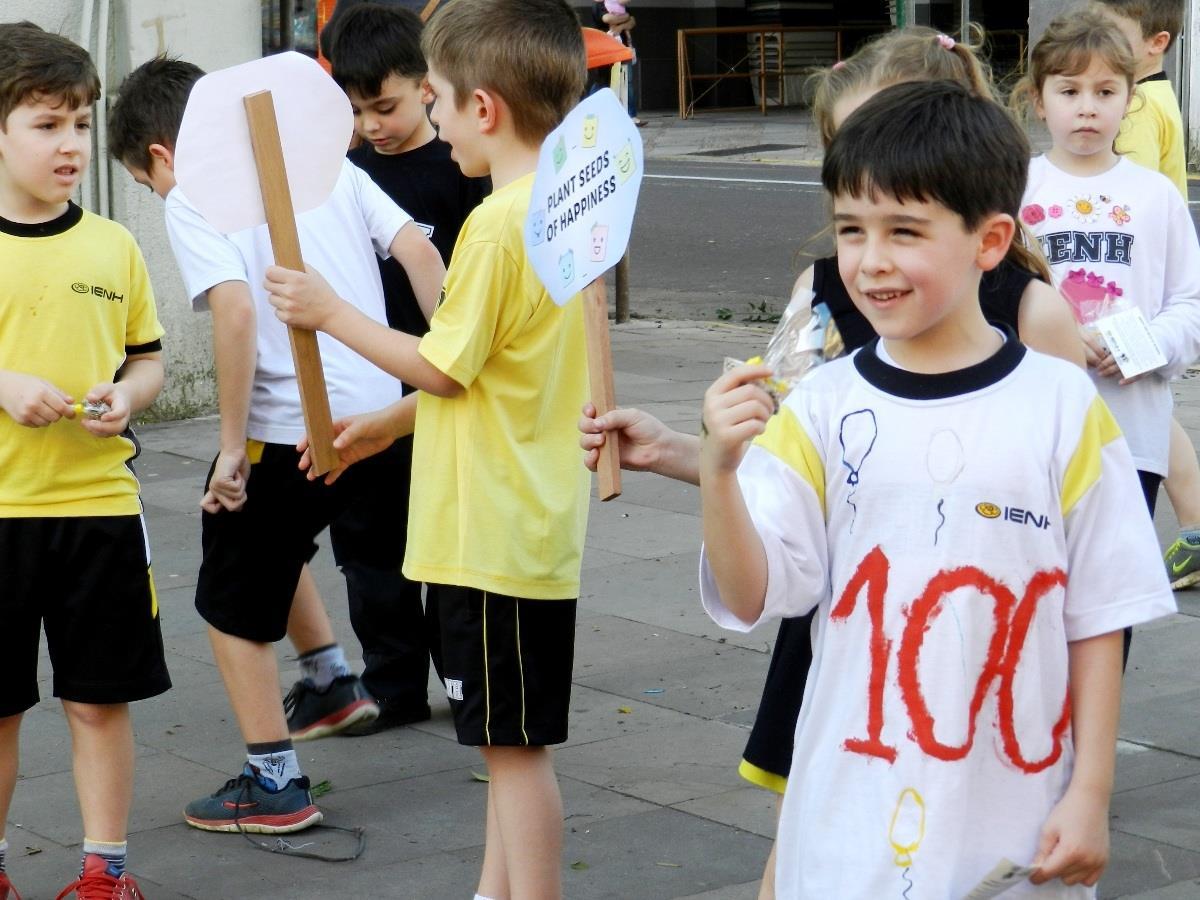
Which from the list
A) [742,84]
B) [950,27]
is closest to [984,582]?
[742,84]

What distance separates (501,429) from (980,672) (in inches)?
51.6

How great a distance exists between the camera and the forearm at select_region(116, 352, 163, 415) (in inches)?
Answer: 150

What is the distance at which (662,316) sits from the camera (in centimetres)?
1295

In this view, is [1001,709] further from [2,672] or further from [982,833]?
[2,672]

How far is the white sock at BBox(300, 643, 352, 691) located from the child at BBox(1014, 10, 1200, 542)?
85.7 inches

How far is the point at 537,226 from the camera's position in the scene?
296 centimetres

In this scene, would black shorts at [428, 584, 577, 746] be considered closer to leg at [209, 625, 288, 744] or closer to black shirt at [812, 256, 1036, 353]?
black shirt at [812, 256, 1036, 353]

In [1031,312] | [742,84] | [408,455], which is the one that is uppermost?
[1031,312]

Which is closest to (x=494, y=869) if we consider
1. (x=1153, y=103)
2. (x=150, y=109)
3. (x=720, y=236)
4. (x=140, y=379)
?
(x=140, y=379)

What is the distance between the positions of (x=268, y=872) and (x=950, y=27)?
36.8 metres

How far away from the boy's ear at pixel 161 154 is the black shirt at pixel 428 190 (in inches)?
32.5

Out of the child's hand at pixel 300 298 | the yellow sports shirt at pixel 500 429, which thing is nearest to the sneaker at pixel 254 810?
the yellow sports shirt at pixel 500 429

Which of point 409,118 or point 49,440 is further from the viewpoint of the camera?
point 409,118

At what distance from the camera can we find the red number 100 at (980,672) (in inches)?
92.2
